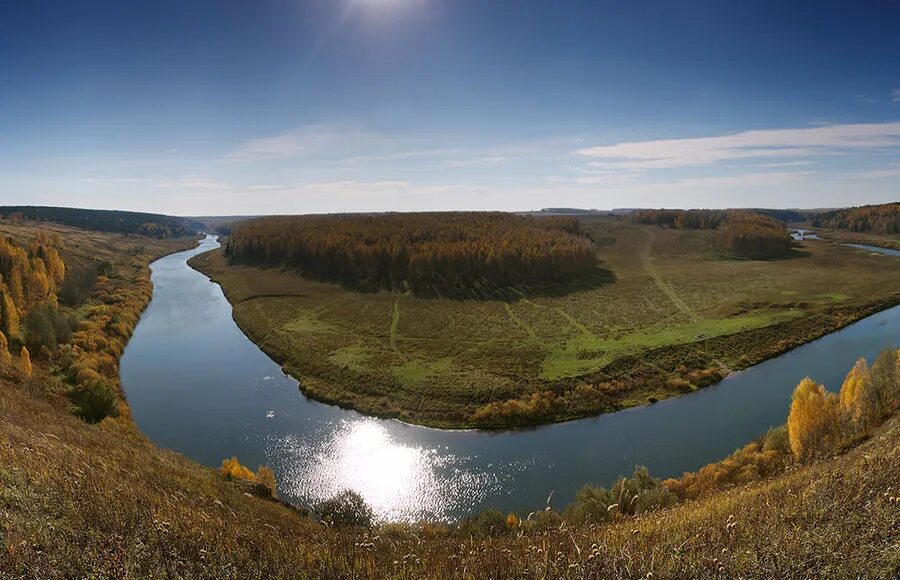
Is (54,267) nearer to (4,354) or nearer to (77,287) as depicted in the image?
(77,287)

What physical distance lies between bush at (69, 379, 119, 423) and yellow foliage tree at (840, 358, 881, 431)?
1973 inches

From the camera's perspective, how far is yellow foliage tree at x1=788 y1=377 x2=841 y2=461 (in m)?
26.0

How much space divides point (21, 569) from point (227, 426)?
3530 cm

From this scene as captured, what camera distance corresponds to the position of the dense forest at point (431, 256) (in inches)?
3573

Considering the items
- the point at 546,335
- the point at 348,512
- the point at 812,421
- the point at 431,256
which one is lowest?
the point at 348,512

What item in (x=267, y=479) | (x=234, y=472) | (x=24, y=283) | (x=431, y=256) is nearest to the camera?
(x=267, y=479)

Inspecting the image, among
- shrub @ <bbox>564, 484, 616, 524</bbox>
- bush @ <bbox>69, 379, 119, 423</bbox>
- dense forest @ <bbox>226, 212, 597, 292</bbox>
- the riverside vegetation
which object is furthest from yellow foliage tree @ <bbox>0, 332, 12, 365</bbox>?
dense forest @ <bbox>226, 212, 597, 292</bbox>

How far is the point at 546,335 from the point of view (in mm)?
59906

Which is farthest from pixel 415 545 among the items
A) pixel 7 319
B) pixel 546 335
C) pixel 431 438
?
pixel 7 319

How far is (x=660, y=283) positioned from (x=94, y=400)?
89.6 m

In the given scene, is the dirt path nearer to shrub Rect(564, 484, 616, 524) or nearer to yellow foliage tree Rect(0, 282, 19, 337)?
shrub Rect(564, 484, 616, 524)

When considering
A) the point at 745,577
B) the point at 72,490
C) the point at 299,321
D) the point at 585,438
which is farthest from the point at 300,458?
the point at 299,321

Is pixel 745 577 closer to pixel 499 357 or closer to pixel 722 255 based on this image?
pixel 499 357

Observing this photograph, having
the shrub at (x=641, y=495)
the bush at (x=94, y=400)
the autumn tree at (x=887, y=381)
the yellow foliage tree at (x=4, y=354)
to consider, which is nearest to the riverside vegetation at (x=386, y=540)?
the shrub at (x=641, y=495)
